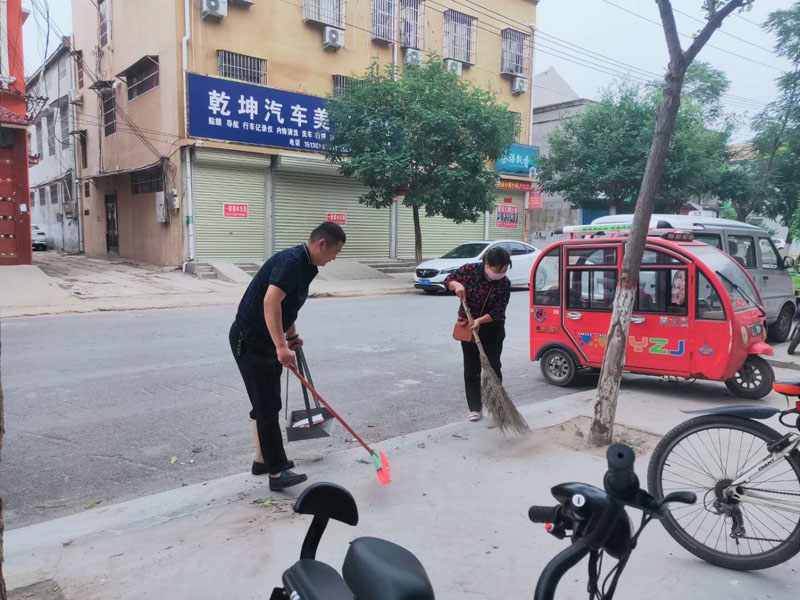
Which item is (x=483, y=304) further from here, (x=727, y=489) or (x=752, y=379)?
(x=752, y=379)

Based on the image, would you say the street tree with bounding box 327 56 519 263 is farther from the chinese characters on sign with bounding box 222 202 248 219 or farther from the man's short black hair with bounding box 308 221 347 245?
the man's short black hair with bounding box 308 221 347 245

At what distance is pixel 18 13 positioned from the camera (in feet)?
53.8

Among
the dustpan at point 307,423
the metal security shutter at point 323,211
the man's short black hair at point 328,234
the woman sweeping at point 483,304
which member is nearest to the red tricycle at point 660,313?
the woman sweeping at point 483,304

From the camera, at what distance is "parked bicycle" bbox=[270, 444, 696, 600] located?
1.47 m

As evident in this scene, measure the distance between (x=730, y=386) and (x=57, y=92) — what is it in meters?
30.9

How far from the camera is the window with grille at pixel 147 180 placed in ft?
64.0

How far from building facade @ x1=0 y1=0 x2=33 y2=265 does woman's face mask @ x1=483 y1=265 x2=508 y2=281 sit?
15.7 metres

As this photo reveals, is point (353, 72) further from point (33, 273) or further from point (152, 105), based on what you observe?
point (33, 273)

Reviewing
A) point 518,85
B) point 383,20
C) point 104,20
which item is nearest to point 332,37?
point 383,20

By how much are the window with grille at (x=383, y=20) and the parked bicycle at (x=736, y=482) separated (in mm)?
21033

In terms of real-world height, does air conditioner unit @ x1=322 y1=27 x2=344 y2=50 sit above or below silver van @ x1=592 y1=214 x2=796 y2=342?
above

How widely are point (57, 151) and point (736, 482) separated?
32639mm

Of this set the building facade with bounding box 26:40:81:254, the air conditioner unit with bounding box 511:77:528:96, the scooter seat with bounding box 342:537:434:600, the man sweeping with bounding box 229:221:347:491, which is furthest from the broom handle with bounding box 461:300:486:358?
the building facade with bounding box 26:40:81:254

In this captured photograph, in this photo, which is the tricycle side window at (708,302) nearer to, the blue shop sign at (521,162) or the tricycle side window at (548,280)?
the tricycle side window at (548,280)
